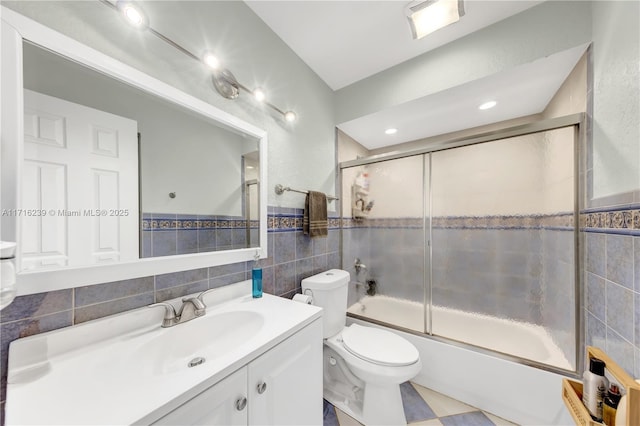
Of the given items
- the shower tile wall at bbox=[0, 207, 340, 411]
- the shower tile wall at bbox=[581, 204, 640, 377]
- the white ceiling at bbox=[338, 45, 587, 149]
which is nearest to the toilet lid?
the shower tile wall at bbox=[0, 207, 340, 411]

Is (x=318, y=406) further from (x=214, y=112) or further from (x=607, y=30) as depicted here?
(x=607, y=30)

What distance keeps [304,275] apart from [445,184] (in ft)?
4.52

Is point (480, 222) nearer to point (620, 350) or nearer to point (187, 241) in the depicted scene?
point (620, 350)

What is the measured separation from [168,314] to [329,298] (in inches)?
36.1

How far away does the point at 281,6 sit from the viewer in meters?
1.25

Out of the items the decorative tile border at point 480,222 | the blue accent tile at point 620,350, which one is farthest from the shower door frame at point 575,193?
the blue accent tile at point 620,350

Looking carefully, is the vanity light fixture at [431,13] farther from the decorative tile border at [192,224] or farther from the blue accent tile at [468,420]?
the blue accent tile at [468,420]

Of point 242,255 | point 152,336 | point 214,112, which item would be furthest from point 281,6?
point 152,336

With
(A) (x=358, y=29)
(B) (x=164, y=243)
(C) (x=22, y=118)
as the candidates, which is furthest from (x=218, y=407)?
(A) (x=358, y=29)

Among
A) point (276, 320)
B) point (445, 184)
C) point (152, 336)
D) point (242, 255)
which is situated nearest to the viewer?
point (152, 336)

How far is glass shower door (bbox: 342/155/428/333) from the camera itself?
1911 mm

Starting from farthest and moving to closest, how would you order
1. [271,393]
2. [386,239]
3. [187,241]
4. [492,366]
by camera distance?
1. [386,239]
2. [492,366]
3. [187,241]
4. [271,393]

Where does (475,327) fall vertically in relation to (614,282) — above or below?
below

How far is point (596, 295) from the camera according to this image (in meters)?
1.06
